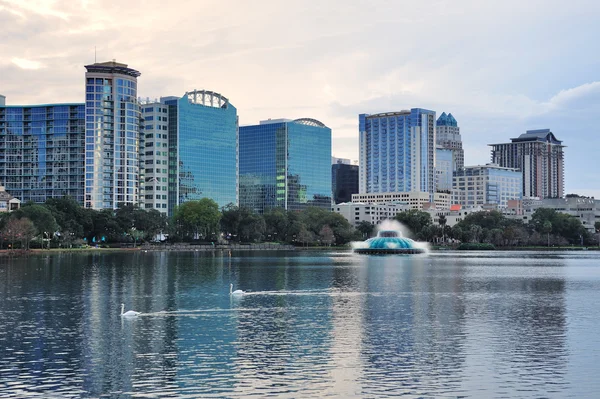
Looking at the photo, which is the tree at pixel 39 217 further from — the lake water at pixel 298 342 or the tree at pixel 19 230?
the lake water at pixel 298 342

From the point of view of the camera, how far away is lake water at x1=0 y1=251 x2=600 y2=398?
120 feet

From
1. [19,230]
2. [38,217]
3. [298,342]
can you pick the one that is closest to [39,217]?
[38,217]

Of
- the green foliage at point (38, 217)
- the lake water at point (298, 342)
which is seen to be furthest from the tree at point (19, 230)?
the lake water at point (298, 342)

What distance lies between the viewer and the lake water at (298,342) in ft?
120

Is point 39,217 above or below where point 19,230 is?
above

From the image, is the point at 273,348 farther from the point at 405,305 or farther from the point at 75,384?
the point at 405,305

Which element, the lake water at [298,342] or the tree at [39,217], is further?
the tree at [39,217]

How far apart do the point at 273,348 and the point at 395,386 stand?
11914 millimetres

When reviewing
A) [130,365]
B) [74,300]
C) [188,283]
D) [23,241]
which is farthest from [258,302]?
[23,241]

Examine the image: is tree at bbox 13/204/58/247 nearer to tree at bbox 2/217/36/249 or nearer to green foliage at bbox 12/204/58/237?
green foliage at bbox 12/204/58/237

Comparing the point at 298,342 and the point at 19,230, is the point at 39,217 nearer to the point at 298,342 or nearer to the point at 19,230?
the point at 19,230

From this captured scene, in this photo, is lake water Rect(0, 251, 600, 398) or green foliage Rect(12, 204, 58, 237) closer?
lake water Rect(0, 251, 600, 398)

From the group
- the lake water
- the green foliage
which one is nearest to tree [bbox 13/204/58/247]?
the green foliage

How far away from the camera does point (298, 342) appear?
48.9 metres
